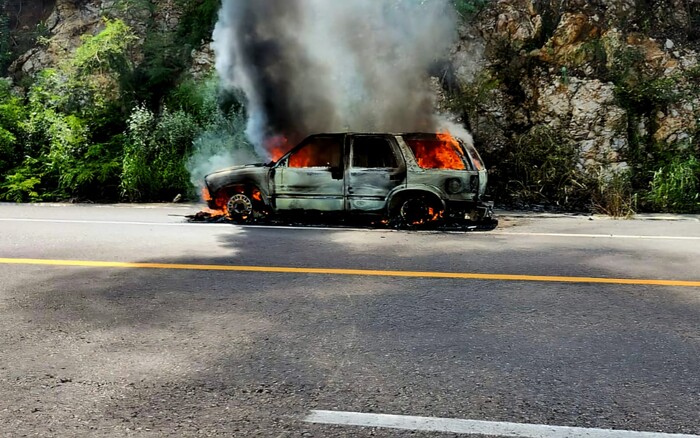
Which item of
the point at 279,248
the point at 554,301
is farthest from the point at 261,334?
the point at 279,248

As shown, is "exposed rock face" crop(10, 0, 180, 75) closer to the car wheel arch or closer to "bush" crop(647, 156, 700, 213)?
the car wheel arch

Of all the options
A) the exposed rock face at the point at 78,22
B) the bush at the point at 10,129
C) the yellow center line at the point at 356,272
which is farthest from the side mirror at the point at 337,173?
the exposed rock face at the point at 78,22

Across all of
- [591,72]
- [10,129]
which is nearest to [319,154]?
[591,72]

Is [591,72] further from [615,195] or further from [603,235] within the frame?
[603,235]

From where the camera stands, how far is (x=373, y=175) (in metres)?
9.43

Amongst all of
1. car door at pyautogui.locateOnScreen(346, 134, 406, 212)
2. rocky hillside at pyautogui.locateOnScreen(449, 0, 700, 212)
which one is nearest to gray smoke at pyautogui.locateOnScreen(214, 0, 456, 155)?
rocky hillside at pyautogui.locateOnScreen(449, 0, 700, 212)

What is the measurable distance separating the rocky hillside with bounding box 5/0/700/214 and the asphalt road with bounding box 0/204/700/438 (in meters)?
5.63

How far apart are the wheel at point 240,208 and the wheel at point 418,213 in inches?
94.8

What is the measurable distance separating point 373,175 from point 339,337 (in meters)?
5.54

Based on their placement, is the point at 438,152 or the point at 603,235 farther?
the point at 438,152

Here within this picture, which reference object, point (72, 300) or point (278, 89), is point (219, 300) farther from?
point (278, 89)

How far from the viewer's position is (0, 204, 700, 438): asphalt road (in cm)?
298

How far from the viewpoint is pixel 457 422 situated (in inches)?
112

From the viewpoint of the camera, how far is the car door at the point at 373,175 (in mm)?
9391
